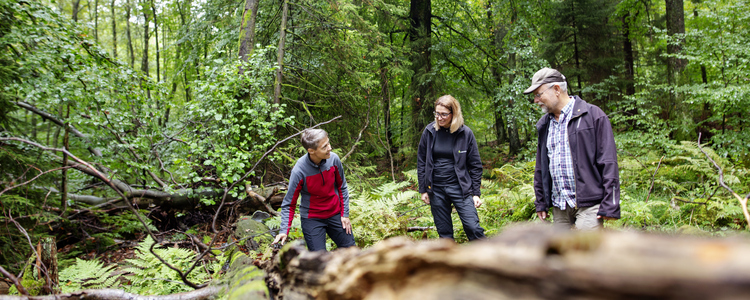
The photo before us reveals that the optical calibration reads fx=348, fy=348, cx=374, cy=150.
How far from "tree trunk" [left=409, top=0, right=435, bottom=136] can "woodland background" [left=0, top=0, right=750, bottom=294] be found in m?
0.05

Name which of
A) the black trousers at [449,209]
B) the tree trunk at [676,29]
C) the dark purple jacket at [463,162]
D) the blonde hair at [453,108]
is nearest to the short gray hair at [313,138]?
the dark purple jacket at [463,162]

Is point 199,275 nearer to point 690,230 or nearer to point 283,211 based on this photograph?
point 283,211

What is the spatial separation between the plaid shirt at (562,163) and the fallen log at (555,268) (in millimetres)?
2659

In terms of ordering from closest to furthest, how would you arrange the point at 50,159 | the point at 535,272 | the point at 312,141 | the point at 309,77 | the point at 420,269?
1. the point at 535,272
2. the point at 420,269
3. the point at 312,141
4. the point at 50,159
5. the point at 309,77

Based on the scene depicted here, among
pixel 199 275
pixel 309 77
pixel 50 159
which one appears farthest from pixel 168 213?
pixel 309 77

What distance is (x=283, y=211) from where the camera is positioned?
144 inches

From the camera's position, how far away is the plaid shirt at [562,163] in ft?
10.2

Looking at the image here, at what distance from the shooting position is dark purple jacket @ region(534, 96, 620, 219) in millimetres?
2797

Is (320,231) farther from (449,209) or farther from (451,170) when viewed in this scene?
(451,170)

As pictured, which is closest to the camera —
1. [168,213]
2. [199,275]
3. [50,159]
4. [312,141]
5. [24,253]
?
[312,141]

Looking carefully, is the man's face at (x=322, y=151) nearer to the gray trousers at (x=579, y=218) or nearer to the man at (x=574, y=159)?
the man at (x=574, y=159)

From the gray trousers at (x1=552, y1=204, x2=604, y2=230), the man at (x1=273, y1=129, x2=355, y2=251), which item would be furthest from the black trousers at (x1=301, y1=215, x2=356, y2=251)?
the gray trousers at (x1=552, y1=204, x2=604, y2=230)

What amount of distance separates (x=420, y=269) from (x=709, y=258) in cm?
54

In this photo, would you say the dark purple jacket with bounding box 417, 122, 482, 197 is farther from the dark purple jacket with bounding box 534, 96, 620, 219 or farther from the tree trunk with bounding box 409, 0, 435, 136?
the tree trunk with bounding box 409, 0, 435, 136
